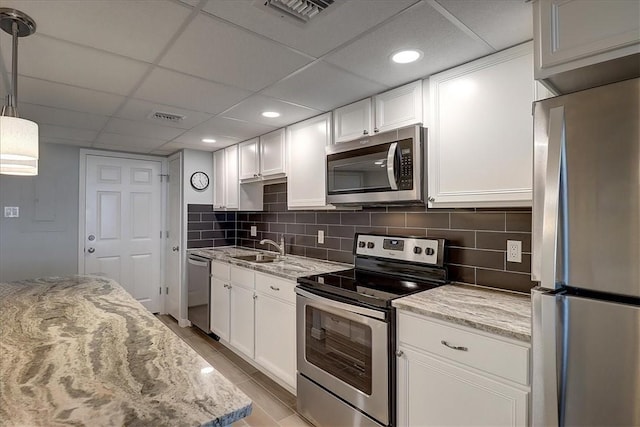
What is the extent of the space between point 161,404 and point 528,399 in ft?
4.10

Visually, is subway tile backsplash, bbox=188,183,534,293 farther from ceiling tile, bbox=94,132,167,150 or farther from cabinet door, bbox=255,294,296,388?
Answer: ceiling tile, bbox=94,132,167,150

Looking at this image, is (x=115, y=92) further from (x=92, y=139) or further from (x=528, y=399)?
(x=528, y=399)

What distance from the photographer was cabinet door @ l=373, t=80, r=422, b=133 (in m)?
1.95

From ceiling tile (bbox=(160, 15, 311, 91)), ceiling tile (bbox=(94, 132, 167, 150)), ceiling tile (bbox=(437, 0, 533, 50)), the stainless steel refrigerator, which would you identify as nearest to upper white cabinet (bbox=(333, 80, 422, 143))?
ceiling tile (bbox=(437, 0, 533, 50))

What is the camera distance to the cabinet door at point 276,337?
240 cm

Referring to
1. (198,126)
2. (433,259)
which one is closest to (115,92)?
(198,126)

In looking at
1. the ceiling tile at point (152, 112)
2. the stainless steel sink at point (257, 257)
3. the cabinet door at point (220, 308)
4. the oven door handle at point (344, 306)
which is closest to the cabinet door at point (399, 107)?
the oven door handle at point (344, 306)

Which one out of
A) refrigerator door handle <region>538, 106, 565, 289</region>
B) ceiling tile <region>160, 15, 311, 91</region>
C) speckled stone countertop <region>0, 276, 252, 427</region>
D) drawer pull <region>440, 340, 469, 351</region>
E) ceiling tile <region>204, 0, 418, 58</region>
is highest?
ceiling tile <region>204, 0, 418, 58</region>

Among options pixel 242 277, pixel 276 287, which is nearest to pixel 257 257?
pixel 242 277

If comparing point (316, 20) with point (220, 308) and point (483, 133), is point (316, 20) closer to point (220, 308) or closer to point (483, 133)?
point (483, 133)

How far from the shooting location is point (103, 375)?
3.03 feet

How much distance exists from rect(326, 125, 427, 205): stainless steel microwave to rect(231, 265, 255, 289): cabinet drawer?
0.97 meters

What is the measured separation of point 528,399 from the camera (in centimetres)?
125

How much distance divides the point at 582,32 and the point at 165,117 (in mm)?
2596
